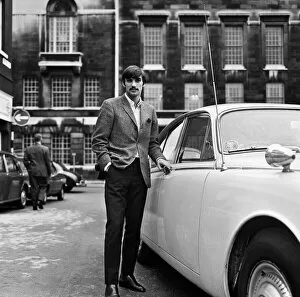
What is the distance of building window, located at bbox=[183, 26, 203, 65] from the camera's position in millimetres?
32875

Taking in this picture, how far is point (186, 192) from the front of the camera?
3529mm

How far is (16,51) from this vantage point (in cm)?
3272

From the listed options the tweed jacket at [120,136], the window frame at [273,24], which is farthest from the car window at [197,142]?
the window frame at [273,24]

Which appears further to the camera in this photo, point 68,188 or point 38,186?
point 68,188

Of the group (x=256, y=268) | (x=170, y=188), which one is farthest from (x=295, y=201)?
(x=170, y=188)

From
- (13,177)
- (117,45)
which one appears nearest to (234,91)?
(117,45)

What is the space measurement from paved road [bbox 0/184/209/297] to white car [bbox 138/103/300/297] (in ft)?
1.58

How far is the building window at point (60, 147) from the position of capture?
3186 centimetres

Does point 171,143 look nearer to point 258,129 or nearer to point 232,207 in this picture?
point 258,129

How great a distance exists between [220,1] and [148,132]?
31.0m

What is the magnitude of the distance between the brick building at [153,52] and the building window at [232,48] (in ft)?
0.24

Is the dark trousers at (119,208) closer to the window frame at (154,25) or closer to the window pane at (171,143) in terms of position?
the window pane at (171,143)

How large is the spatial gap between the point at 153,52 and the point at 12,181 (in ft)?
76.5

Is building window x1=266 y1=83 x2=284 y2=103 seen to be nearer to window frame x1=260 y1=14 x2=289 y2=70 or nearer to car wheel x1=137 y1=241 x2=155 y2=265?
window frame x1=260 y1=14 x2=289 y2=70
